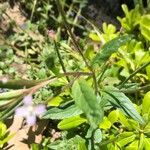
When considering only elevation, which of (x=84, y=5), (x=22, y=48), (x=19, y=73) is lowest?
(x=19, y=73)

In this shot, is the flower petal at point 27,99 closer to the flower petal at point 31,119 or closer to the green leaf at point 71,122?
the flower petal at point 31,119

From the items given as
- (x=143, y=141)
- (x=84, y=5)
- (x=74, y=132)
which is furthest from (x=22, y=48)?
(x=143, y=141)

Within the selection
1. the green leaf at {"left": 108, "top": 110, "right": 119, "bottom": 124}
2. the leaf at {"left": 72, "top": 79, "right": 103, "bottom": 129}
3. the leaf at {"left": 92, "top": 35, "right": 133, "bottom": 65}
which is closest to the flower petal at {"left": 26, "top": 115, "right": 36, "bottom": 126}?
the leaf at {"left": 72, "top": 79, "right": 103, "bottom": 129}

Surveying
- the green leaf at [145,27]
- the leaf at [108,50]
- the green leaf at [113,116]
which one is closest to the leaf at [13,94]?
the leaf at [108,50]

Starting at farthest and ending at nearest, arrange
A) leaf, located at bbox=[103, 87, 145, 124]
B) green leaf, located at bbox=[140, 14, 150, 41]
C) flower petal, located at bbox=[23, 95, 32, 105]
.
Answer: green leaf, located at bbox=[140, 14, 150, 41] → leaf, located at bbox=[103, 87, 145, 124] → flower petal, located at bbox=[23, 95, 32, 105]

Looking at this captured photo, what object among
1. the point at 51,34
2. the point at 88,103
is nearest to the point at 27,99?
the point at 88,103

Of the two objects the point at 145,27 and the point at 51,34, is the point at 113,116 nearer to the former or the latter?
the point at 145,27

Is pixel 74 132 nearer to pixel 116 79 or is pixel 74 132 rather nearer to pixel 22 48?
pixel 116 79

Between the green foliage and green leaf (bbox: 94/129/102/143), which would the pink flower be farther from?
green leaf (bbox: 94/129/102/143)
